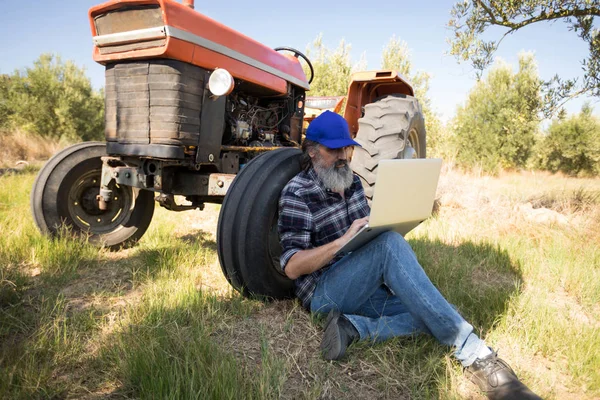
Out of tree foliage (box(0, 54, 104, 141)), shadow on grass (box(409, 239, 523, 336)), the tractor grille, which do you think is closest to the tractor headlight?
the tractor grille

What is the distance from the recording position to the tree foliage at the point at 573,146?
1917 cm

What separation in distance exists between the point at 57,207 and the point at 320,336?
2597 millimetres

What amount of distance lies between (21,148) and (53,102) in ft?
18.8

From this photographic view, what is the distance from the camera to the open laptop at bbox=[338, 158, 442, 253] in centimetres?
184

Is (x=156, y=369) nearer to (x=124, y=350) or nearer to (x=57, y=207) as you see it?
(x=124, y=350)

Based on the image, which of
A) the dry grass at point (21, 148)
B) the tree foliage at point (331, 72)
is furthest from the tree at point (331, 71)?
the dry grass at point (21, 148)

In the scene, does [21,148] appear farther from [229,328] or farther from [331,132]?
[331,132]

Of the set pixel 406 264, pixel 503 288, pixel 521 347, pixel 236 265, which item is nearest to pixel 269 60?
pixel 236 265

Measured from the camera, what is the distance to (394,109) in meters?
3.96

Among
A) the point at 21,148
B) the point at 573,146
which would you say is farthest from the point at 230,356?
the point at 573,146

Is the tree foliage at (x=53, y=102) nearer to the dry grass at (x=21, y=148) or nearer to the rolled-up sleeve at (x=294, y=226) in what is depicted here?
the dry grass at (x=21, y=148)

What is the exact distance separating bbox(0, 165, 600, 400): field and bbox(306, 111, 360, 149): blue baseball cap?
1.00 metres

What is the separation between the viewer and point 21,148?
516 inches

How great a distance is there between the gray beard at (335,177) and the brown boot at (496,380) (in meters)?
1.10
